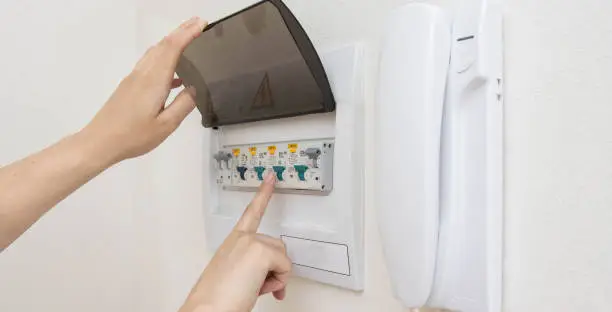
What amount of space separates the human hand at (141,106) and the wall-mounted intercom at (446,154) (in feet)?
0.83

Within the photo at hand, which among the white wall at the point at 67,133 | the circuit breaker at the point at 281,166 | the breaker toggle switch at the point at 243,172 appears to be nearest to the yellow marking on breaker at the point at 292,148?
the circuit breaker at the point at 281,166

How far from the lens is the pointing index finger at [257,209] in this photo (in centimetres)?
69

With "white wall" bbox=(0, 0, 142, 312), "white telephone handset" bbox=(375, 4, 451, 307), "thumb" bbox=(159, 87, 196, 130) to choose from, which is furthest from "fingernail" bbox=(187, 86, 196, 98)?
"white wall" bbox=(0, 0, 142, 312)

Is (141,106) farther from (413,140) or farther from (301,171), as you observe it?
(413,140)

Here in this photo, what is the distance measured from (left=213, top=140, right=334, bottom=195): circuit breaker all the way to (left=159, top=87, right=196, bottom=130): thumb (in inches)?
5.2

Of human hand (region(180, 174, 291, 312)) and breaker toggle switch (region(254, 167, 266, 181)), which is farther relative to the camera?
breaker toggle switch (region(254, 167, 266, 181))

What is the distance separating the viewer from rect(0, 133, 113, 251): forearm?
0.60 m

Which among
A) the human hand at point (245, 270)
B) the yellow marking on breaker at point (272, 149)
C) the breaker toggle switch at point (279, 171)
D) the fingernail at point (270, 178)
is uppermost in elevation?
the yellow marking on breaker at point (272, 149)

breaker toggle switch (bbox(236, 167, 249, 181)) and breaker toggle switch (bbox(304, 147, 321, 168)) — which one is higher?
breaker toggle switch (bbox(304, 147, 321, 168))

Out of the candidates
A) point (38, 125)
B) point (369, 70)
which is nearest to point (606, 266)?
point (369, 70)

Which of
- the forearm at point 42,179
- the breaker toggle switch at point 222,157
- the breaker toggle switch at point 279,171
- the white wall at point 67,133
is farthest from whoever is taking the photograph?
the white wall at point 67,133

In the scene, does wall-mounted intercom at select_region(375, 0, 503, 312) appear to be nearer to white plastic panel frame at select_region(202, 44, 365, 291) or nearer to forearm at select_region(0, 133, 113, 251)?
white plastic panel frame at select_region(202, 44, 365, 291)

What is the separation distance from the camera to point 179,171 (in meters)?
0.99

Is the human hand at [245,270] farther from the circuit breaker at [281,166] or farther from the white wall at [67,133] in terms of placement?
the white wall at [67,133]
